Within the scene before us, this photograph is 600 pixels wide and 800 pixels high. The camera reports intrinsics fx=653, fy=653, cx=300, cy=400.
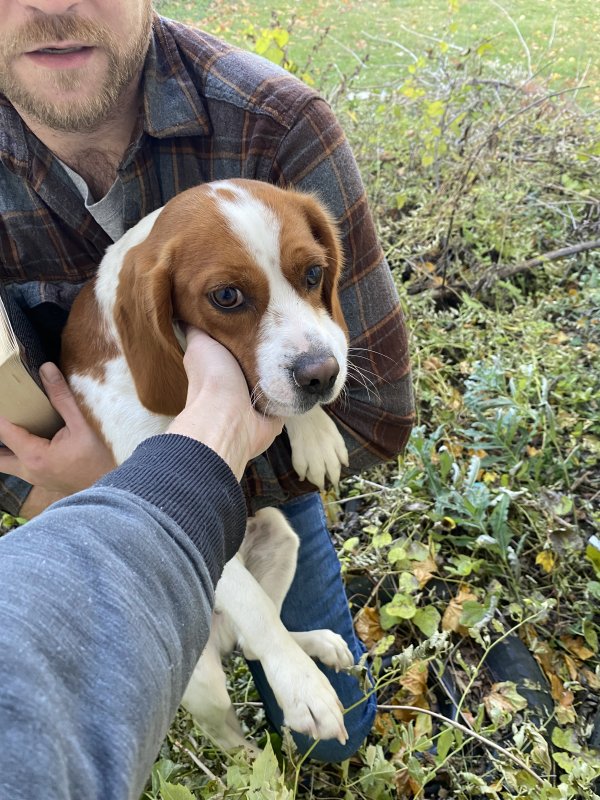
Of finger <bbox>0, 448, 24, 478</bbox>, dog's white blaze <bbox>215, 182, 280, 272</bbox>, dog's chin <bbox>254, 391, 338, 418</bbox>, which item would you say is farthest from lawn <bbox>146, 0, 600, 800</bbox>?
dog's white blaze <bbox>215, 182, 280, 272</bbox>

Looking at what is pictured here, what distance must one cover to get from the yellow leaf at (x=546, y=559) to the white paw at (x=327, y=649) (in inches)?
32.8

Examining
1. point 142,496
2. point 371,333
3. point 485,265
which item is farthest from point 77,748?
point 485,265

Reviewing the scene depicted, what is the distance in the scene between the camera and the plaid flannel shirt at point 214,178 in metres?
1.72

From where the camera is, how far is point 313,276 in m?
1.64

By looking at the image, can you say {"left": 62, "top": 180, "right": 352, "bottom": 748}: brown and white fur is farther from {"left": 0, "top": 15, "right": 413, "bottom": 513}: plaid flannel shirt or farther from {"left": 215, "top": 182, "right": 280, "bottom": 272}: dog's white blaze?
{"left": 0, "top": 15, "right": 413, "bottom": 513}: plaid flannel shirt

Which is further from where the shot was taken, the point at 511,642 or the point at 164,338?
the point at 511,642

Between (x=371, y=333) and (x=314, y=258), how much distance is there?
1.33 feet

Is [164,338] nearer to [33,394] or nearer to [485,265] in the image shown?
[33,394]

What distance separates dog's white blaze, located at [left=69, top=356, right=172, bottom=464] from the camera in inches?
64.4

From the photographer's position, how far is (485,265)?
11.8ft

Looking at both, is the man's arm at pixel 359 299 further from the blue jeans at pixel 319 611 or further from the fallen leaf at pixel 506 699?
the fallen leaf at pixel 506 699

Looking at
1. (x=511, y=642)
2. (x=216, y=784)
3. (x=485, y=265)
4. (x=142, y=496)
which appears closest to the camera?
(x=142, y=496)

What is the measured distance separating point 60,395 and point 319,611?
3.63 feet

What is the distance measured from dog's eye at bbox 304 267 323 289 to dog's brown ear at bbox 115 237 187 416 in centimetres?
34
